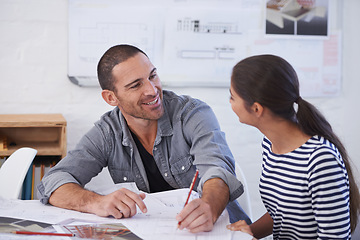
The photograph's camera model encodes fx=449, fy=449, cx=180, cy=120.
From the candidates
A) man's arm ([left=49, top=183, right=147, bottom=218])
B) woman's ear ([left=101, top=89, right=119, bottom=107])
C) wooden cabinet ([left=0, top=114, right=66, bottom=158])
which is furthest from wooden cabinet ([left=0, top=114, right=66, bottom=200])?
man's arm ([left=49, top=183, right=147, bottom=218])

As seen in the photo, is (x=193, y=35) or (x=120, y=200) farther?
(x=193, y=35)

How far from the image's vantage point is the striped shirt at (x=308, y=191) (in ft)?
3.47

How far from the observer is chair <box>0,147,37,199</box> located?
1.61m

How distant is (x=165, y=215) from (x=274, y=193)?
31 cm

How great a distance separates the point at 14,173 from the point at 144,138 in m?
0.51

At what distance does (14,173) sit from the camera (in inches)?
65.5

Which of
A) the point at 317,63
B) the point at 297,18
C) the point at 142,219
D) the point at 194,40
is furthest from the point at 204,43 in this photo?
the point at 142,219

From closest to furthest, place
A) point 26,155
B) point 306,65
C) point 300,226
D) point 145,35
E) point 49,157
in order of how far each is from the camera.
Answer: point 300,226 < point 26,155 < point 49,157 < point 145,35 < point 306,65

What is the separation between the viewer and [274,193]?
1214 millimetres

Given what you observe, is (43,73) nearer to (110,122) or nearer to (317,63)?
(110,122)

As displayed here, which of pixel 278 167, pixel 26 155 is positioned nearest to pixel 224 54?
pixel 26 155

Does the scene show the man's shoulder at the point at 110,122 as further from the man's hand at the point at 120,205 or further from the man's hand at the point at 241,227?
the man's hand at the point at 241,227

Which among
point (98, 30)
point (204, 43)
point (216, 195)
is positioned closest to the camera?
point (216, 195)

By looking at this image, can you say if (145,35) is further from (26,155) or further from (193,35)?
(26,155)
